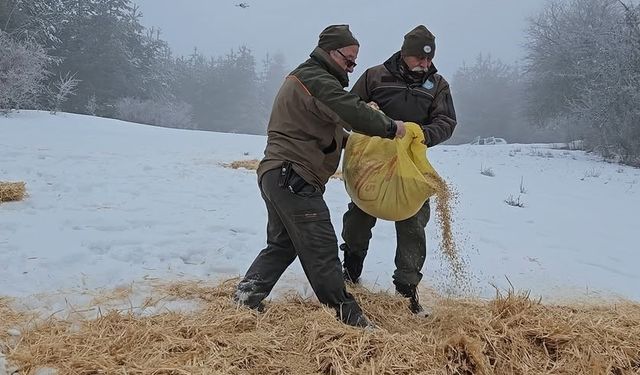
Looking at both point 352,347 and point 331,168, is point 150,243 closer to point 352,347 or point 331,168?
point 331,168

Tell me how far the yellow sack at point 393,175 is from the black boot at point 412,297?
491mm

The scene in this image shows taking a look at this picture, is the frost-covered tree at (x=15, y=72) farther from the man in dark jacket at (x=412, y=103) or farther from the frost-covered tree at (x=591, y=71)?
the frost-covered tree at (x=591, y=71)

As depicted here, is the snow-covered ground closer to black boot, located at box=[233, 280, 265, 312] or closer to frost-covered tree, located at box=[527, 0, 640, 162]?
black boot, located at box=[233, 280, 265, 312]

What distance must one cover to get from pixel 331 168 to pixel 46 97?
27006 millimetres

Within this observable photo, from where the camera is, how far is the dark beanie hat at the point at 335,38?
2.86 m

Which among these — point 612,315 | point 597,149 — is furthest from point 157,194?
point 597,149

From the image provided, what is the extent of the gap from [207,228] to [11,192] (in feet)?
6.76

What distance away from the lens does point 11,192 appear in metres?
5.16

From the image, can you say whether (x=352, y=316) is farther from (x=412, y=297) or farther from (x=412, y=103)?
(x=412, y=103)

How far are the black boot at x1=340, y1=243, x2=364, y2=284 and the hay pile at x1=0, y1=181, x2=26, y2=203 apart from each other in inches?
139

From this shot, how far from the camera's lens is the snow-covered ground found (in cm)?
378

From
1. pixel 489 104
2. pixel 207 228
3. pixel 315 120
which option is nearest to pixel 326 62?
pixel 315 120

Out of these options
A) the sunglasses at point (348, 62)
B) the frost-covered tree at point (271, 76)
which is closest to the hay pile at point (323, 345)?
the sunglasses at point (348, 62)

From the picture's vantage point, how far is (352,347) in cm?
238
